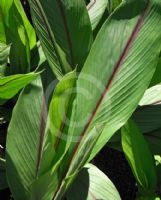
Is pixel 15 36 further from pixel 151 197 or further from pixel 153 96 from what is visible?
pixel 151 197

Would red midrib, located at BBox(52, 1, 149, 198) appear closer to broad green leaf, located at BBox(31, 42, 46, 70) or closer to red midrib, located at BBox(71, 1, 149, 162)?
red midrib, located at BBox(71, 1, 149, 162)

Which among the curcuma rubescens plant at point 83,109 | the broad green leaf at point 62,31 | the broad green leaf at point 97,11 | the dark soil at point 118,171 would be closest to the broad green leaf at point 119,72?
the curcuma rubescens plant at point 83,109

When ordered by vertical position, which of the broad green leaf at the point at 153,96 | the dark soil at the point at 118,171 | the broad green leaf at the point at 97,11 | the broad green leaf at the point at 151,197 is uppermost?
the broad green leaf at the point at 97,11

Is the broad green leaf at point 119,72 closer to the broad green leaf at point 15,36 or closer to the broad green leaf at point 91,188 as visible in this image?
the broad green leaf at point 91,188

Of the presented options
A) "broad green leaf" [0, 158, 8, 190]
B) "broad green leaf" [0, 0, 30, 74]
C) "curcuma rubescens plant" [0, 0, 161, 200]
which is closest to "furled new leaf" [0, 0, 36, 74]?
"broad green leaf" [0, 0, 30, 74]

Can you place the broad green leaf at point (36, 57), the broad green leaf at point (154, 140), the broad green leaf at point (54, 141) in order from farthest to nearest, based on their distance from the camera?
the broad green leaf at point (36, 57) → the broad green leaf at point (154, 140) → the broad green leaf at point (54, 141)

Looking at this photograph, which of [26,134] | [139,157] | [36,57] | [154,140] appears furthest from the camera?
[36,57]

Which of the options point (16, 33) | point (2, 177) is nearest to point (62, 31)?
point (16, 33)
